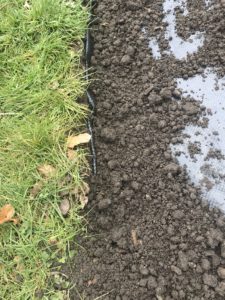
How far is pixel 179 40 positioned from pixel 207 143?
2.28ft

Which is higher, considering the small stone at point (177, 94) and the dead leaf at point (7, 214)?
the small stone at point (177, 94)

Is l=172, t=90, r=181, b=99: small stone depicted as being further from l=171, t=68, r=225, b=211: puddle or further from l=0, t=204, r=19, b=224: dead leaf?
l=0, t=204, r=19, b=224: dead leaf


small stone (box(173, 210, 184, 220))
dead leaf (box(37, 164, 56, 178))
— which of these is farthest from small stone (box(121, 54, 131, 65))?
small stone (box(173, 210, 184, 220))

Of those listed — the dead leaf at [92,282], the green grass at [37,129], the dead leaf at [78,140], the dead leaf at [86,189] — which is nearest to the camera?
the dead leaf at [92,282]

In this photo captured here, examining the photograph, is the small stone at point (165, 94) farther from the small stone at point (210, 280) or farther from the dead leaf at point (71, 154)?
the small stone at point (210, 280)

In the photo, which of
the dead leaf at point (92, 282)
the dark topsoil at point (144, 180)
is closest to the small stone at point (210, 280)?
the dark topsoil at point (144, 180)

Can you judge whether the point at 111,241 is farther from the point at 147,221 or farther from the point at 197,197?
the point at 197,197

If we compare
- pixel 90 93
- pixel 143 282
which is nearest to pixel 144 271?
pixel 143 282

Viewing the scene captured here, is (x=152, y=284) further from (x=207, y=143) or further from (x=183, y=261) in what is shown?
(x=207, y=143)

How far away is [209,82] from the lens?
8.94 feet

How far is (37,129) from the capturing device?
265 centimetres

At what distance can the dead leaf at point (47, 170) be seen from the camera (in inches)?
103

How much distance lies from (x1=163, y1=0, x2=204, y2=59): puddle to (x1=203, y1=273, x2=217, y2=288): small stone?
49.4 inches

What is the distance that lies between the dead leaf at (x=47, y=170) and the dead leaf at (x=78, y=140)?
0.16 m
